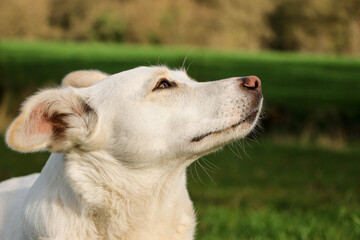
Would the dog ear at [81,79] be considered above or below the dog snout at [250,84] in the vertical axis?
below

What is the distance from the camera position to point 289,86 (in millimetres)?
27641

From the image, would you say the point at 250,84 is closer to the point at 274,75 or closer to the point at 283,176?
the point at 283,176

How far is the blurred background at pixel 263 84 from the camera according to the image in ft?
20.7

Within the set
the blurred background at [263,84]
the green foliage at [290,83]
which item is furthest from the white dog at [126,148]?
the green foliage at [290,83]

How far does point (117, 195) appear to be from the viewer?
3.26 m

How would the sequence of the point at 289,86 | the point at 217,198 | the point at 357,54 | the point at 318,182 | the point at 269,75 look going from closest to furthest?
the point at 217,198 < the point at 318,182 < the point at 289,86 < the point at 269,75 < the point at 357,54

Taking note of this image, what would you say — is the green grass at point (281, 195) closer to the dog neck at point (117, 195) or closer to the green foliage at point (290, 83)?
the green foliage at point (290, 83)

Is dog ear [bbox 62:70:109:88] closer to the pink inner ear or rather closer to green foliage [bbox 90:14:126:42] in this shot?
the pink inner ear

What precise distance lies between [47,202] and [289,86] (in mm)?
25434

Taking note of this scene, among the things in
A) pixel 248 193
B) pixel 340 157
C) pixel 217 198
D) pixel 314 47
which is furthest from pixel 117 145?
pixel 314 47

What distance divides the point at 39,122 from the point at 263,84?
26.2 m

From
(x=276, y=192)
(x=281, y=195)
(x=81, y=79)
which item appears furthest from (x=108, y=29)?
(x=81, y=79)

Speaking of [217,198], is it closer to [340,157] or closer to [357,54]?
[340,157]

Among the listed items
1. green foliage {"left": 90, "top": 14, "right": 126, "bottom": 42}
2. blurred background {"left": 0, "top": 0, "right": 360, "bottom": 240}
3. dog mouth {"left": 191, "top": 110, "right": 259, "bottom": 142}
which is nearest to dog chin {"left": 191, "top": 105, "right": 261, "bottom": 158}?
dog mouth {"left": 191, "top": 110, "right": 259, "bottom": 142}
